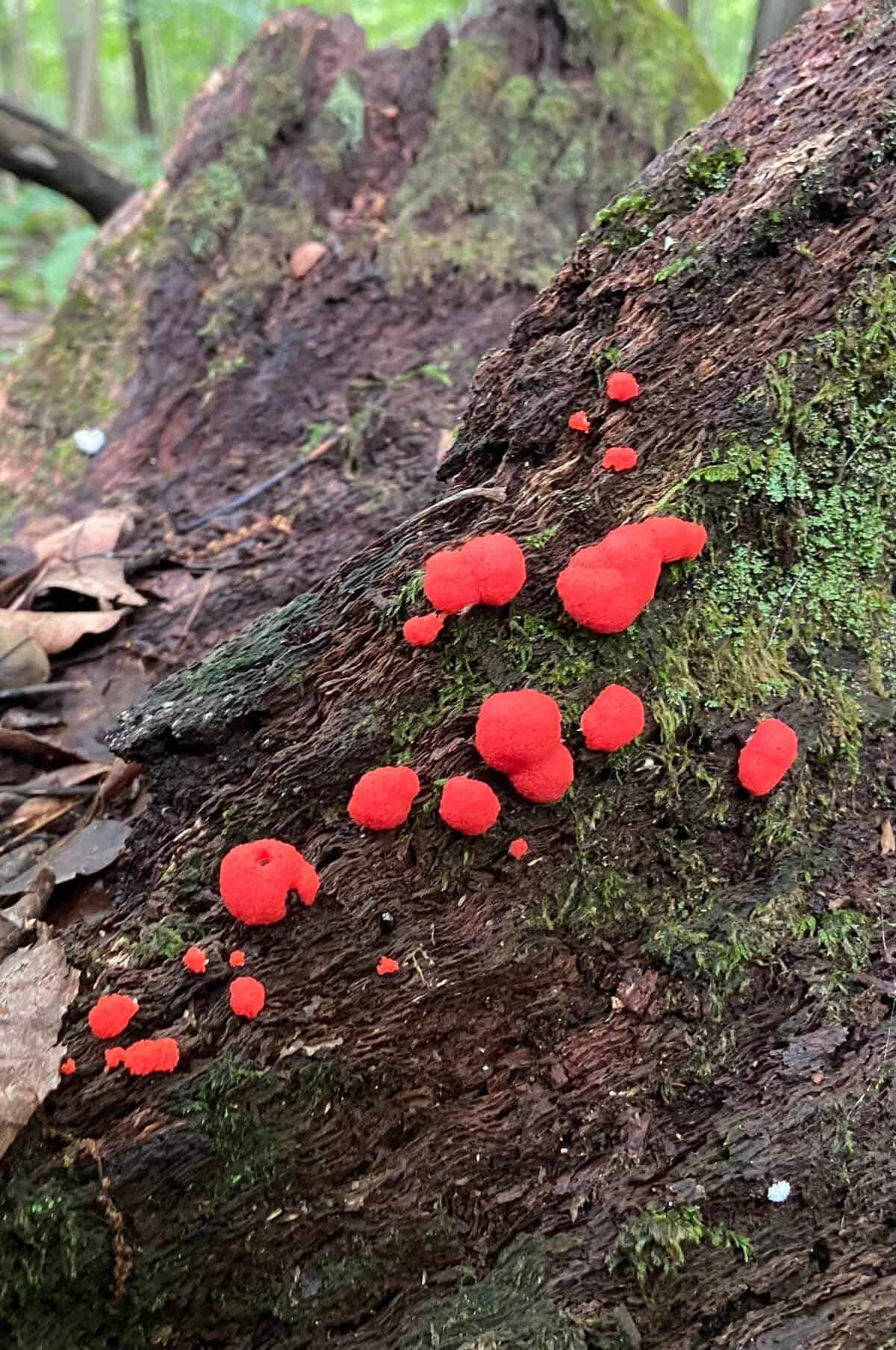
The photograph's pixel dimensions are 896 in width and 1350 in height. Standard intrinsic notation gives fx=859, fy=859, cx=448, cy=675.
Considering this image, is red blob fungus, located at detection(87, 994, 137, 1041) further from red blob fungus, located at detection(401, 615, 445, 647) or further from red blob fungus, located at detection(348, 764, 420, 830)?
red blob fungus, located at detection(401, 615, 445, 647)

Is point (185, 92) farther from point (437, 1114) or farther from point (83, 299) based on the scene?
point (437, 1114)

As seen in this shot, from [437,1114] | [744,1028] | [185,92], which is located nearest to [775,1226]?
[744,1028]

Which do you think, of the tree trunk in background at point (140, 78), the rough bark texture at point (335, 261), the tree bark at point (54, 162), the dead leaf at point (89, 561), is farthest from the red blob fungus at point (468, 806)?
the tree trunk in background at point (140, 78)

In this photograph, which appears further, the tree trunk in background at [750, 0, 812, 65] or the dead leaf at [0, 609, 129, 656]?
the tree trunk in background at [750, 0, 812, 65]

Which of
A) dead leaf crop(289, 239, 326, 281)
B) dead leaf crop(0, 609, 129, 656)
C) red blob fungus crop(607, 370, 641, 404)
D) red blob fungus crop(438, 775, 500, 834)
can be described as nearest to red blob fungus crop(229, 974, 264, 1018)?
red blob fungus crop(438, 775, 500, 834)

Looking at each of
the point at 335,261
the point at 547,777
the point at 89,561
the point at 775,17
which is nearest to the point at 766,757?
the point at 547,777

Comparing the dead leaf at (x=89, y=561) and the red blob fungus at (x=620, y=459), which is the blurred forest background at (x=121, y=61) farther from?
the dead leaf at (x=89, y=561)
